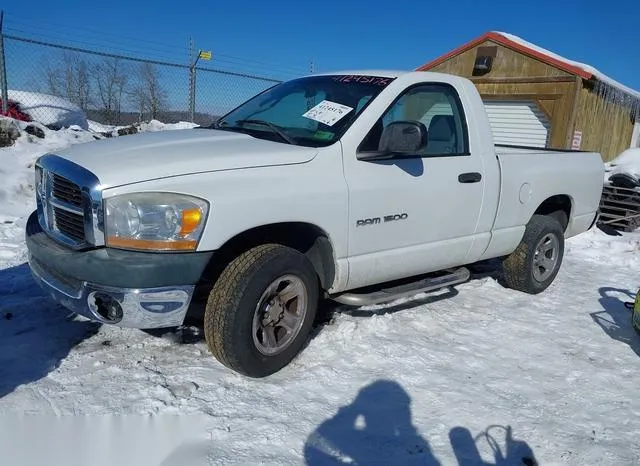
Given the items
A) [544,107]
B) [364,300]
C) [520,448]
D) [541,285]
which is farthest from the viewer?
[544,107]

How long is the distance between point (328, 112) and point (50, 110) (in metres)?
11.3

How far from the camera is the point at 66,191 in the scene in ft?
9.93

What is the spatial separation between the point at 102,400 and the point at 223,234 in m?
1.14

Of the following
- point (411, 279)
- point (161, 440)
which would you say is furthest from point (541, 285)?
point (161, 440)

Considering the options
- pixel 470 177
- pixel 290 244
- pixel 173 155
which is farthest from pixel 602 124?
pixel 173 155

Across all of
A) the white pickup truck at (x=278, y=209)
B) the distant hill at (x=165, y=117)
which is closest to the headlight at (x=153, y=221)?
the white pickup truck at (x=278, y=209)

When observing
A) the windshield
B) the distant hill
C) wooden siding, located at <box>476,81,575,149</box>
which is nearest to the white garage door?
wooden siding, located at <box>476,81,575,149</box>

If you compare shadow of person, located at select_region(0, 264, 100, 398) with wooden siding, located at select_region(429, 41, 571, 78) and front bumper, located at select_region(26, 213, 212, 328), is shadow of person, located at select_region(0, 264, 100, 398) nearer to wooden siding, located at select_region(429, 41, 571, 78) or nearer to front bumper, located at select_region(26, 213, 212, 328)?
front bumper, located at select_region(26, 213, 212, 328)

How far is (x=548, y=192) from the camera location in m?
5.07

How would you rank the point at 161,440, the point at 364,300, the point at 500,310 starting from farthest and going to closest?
the point at 500,310 → the point at 364,300 → the point at 161,440

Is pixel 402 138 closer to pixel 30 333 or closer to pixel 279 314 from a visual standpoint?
pixel 279 314


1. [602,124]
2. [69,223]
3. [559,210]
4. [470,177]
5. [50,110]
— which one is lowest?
[559,210]

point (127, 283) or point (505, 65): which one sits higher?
point (505, 65)

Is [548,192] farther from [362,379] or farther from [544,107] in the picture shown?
[544,107]
